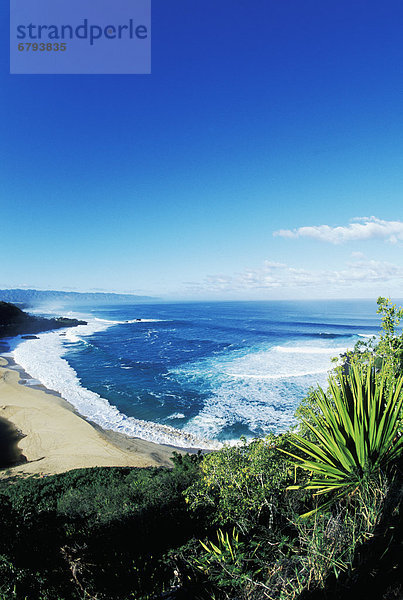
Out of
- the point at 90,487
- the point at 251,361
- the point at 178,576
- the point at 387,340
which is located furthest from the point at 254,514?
the point at 251,361

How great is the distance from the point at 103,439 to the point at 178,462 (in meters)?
6.98

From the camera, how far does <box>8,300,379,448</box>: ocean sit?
18.4 m

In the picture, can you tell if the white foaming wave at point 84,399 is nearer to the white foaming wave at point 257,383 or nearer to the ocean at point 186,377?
the ocean at point 186,377

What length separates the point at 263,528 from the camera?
16.1 feet

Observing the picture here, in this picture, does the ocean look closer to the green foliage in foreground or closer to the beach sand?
the beach sand

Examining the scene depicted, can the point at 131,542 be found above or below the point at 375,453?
below

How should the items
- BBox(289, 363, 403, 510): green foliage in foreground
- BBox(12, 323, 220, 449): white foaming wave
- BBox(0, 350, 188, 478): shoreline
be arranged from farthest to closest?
BBox(12, 323, 220, 449): white foaming wave, BBox(0, 350, 188, 478): shoreline, BBox(289, 363, 403, 510): green foliage in foreground

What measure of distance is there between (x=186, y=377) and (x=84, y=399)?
9.39m

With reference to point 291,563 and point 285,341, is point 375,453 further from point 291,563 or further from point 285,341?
point 285,341

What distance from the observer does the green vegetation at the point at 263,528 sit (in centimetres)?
350

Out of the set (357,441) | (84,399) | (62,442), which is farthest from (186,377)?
(357,441)

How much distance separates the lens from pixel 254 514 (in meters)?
6.27

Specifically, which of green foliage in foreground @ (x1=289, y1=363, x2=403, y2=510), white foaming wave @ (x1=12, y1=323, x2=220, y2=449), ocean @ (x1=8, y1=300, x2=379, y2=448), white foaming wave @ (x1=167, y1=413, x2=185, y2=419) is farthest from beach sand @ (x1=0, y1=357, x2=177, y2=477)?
green foliage in foreground @ (x1=289, y1=363, x2=403, y2=510)

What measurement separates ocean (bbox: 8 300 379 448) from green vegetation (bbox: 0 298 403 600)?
27.8 feet
